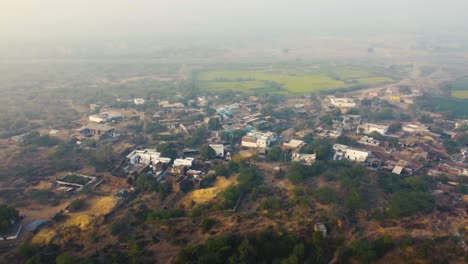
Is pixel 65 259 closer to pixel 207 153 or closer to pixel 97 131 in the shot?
pixel 207 153

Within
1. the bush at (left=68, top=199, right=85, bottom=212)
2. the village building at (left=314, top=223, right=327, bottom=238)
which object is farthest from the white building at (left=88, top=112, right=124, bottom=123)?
the village building at (left=314, top=223, right=327, bottom=238)

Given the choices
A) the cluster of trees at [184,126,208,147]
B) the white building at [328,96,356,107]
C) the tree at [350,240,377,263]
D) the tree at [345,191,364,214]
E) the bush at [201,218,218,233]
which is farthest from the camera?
the white building at [328,96,356,107]

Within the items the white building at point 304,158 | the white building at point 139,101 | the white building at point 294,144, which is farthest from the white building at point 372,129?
the white building at point 139,101

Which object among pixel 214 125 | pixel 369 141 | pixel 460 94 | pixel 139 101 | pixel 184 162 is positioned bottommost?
pixel 369 141

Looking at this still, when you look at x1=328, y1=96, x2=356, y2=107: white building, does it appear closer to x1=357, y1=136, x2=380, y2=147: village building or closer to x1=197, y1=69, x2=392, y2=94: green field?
x1=197, y1=69, x2=392, y2=94: green field

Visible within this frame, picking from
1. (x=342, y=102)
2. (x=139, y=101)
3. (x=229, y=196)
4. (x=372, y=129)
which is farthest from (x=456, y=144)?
(x=139, y=101)

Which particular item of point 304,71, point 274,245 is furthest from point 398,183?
point 304,71

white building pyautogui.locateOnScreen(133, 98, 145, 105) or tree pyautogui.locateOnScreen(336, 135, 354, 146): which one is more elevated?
white building pyautogui.locateOnScreen(133, 98, 145, 105)
